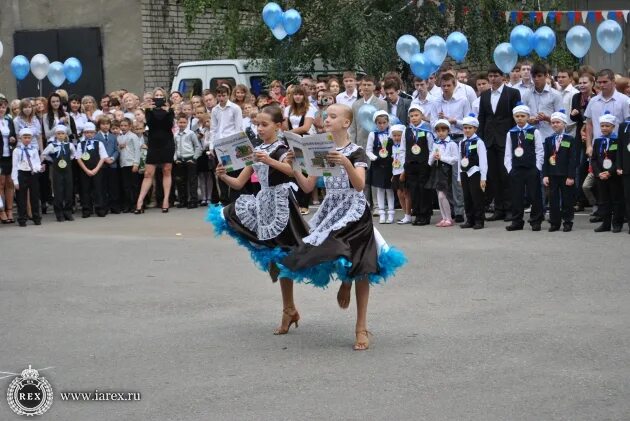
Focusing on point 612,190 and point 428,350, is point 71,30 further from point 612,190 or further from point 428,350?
point 428,350

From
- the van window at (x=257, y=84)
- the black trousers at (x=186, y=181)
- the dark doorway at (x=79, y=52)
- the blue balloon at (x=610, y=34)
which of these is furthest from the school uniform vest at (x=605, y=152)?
the dark doorway at (x=79, y=52)

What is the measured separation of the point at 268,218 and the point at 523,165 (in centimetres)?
632

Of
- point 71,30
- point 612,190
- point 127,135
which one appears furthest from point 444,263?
point 71,30

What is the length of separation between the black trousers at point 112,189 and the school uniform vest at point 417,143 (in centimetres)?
523

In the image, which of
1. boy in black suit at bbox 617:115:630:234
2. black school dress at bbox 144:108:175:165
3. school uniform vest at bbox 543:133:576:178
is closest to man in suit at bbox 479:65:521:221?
school uniform vest at bbox 543:133:576:178

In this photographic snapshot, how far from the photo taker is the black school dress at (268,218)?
8758mm

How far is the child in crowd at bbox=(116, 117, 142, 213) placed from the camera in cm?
1844

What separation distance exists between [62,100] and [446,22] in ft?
25.3

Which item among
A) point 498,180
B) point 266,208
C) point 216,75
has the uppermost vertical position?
point 216,75

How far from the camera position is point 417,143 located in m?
15.4

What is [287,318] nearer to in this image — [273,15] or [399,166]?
[399,166]

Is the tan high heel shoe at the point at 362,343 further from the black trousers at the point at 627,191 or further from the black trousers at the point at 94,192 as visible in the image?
the black trousers at the point at 94,192

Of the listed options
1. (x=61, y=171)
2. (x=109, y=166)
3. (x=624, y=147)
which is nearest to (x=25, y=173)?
(x=61, y=171)

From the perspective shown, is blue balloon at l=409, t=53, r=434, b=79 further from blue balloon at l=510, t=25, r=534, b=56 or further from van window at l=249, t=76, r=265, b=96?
van window at l=249, t=76, r=265, b=96
